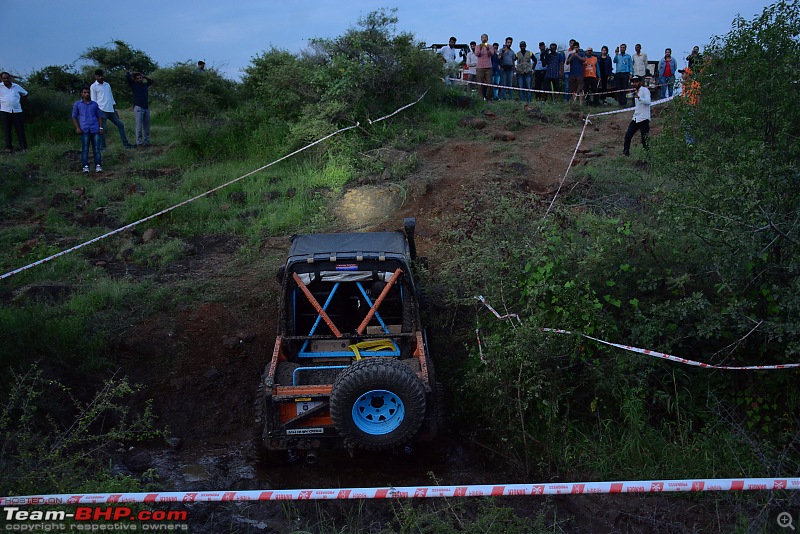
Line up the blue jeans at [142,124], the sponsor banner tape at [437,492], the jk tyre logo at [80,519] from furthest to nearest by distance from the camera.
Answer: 1. the blue jeans at [142,124]
2. the jk tyre logo at [80,519]
3. the sponsor banner tape at [437,492]

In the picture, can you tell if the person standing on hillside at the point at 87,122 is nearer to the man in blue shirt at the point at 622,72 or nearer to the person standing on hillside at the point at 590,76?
the person standing on hillside at the point at 590,76

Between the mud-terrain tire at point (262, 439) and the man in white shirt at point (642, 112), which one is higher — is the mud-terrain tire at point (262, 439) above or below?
below

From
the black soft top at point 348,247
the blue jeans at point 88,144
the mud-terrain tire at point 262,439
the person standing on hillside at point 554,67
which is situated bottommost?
the mud-terrain tire at point 262,439

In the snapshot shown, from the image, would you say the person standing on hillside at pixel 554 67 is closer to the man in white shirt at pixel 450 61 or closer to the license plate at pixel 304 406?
the man in white shirt at pixel 450 61

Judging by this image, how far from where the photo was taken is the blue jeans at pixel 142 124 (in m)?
16.5

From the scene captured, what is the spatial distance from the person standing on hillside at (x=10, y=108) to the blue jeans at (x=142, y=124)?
237 cm

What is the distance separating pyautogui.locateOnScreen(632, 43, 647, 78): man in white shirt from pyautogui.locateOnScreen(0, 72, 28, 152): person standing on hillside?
15.2 m

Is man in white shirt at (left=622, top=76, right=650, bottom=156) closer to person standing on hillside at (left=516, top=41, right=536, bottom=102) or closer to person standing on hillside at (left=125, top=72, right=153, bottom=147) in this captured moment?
person standing on hillside at (left=516, top=41, right=536, bottom=102)

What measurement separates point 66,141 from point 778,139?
1594 centimetres

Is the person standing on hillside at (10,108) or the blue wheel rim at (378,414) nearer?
the blue wheel rim at (378,414)

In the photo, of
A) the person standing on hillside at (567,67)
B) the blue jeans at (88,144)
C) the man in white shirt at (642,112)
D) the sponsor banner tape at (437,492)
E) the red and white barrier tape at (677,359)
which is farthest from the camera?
the person standing on hillside at (567,67)

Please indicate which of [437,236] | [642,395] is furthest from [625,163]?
[642,395]

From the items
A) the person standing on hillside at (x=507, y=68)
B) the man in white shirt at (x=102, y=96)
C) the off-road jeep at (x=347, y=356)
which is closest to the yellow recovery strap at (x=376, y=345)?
the off-road jeep at (x=347, y=356)

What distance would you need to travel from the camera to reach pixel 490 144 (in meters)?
14.7
